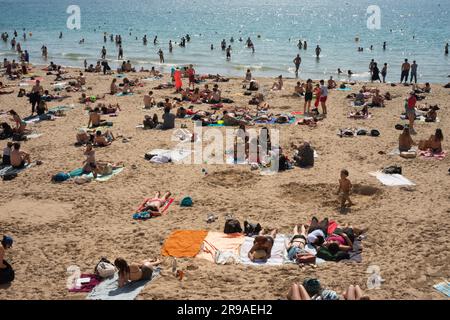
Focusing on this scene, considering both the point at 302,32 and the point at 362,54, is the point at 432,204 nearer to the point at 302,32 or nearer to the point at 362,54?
the point at 362,54

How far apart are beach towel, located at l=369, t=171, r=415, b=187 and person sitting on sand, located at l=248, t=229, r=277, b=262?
4.35 metres

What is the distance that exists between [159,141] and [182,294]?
8483mm

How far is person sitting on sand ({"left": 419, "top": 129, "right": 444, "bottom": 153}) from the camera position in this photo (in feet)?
43.2

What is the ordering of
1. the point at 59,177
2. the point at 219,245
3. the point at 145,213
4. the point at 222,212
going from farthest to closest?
the point at 59,177 → the point at 222,212 → the point at 145,213 → the point at 219,245

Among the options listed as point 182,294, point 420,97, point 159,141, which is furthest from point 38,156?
point 420,97

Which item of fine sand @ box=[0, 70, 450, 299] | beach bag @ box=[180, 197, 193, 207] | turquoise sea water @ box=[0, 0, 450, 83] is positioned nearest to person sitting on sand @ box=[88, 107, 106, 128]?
fine sand @ box=[0, 70, 450, 299]

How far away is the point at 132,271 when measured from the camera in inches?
301

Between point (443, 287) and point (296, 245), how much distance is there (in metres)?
2.44

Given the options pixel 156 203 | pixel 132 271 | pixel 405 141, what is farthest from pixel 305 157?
pixel 132 271

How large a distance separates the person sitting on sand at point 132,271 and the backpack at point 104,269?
0.27 metres

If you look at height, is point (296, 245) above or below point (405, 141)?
below

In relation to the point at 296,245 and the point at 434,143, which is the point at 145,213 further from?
the point at 434,143

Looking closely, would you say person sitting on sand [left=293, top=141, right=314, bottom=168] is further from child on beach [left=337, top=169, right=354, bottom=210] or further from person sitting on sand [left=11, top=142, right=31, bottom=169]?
person sitting on sand [left=11, top=142, right=31, bottom=169]

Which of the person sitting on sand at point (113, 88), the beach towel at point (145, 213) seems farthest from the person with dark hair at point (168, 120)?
the person sitting on sand at point (113, 88)
